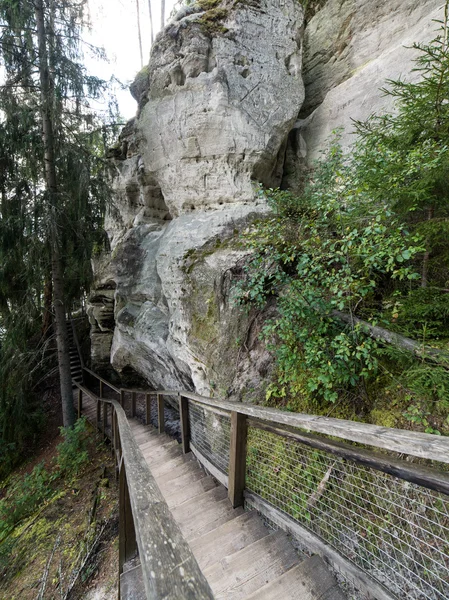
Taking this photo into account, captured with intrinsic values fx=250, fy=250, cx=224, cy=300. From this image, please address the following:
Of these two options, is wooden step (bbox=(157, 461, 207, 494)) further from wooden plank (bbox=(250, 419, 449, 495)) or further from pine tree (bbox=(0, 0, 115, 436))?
pine tree (bbox=(0, 0, 115, 436))

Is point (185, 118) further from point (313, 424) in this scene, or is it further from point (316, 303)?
point (313, 424)

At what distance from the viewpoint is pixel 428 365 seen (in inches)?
85.5

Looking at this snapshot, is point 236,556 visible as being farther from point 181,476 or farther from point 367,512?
point 181,476

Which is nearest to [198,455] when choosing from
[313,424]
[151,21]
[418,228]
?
[313,424]

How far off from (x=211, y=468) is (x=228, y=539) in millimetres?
924

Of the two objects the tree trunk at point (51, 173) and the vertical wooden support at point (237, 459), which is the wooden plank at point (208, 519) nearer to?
the vertical wooden support at point (237, 459)

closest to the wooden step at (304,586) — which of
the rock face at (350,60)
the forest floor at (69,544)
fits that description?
the forest floor at (69,544)

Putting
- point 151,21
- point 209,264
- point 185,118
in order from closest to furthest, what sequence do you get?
point 209,264 < point 185,118 < point 151,21

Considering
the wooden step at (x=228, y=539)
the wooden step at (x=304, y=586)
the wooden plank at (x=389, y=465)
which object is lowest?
the wooden step at (x=228, y=539)

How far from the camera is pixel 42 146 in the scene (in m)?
5.79

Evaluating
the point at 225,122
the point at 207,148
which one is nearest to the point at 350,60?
the point at 225,122

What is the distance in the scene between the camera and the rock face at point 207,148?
4672 millimetres

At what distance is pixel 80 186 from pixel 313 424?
6.81 m

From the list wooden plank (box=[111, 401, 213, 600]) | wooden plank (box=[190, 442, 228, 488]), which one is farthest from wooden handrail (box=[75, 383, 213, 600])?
wooden plank (box=[190, 442, 228, 488])
